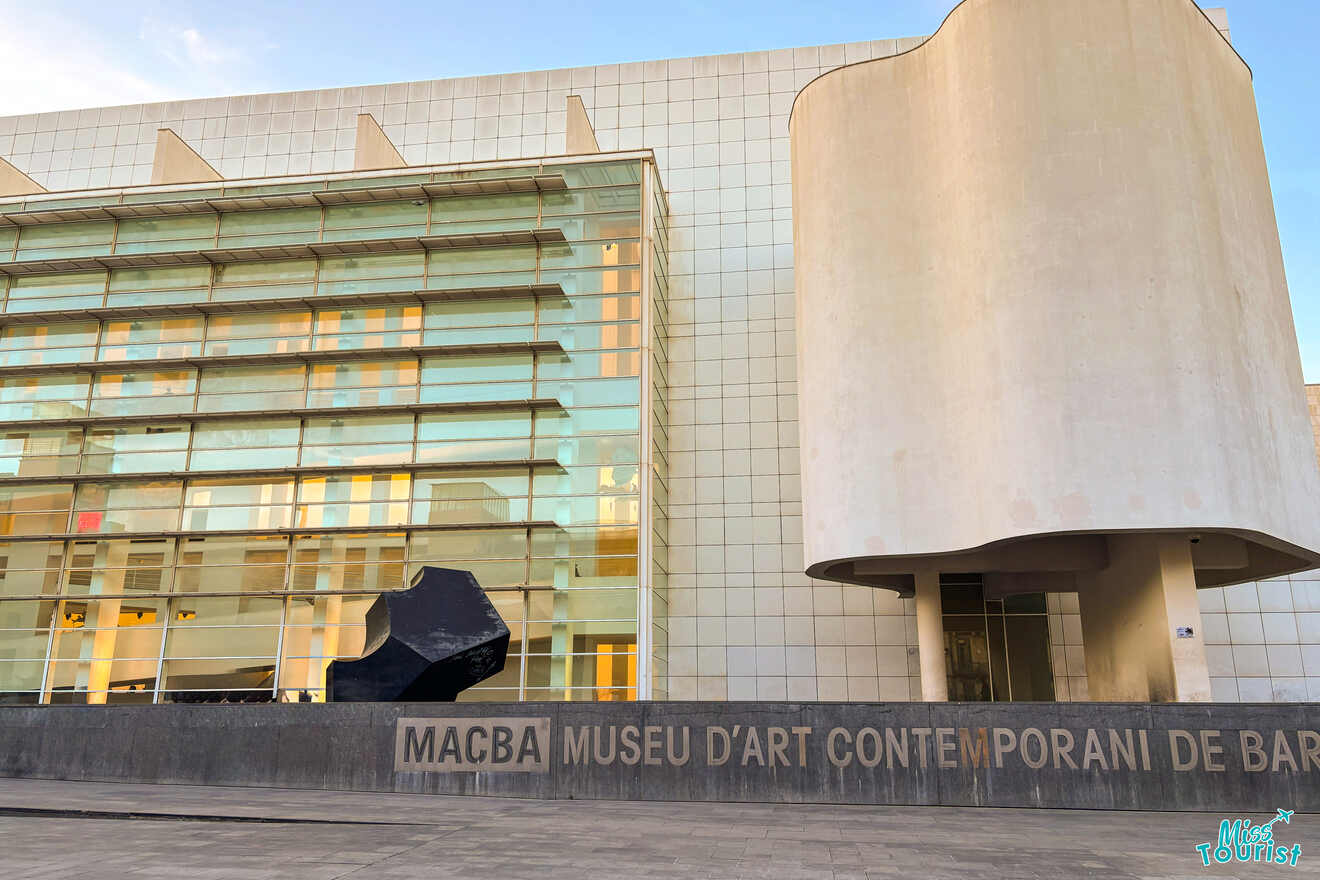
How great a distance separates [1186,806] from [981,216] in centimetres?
1245

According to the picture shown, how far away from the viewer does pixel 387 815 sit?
1181 centimetres

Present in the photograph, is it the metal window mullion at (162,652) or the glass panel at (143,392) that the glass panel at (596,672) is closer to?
the metal window mullion at (162,652)

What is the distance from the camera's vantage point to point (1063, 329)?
63.5ft

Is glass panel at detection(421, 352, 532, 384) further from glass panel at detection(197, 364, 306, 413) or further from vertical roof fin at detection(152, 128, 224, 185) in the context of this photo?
vertical roof fin at detection(152, 128, 224, 185)

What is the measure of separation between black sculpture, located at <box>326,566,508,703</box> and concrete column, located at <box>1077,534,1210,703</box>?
44.2ft

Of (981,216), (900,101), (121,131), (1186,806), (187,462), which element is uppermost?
(121,131)

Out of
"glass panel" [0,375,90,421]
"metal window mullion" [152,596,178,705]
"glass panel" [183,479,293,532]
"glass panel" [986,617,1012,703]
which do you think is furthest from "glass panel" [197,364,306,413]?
"glass panel" [986,617,1012,703]

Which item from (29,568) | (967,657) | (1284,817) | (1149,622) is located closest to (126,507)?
Result: (29,568)

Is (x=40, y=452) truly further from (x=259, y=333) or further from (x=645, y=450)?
(x=645, y=450)

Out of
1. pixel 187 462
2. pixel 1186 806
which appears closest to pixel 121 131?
pixel 187 462

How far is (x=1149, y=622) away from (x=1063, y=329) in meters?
6.73

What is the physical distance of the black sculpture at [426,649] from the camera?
15805mm

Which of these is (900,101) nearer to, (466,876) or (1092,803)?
(1092,803)

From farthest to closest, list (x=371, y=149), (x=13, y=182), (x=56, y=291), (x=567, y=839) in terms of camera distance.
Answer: (x=13, y=182) → (x=56, y=291) → (x=371, y=149) → (x=567, y=839)
